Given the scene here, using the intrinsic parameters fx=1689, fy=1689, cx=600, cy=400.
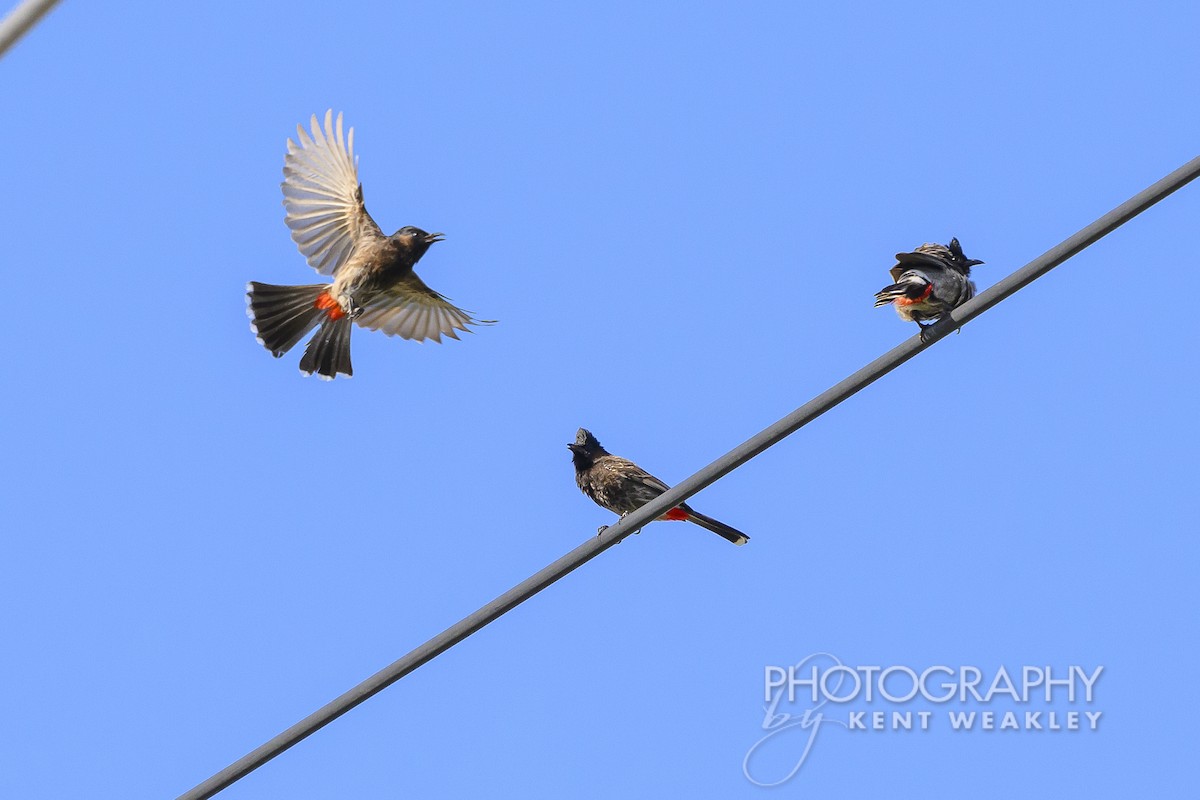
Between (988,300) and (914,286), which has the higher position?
(914,286)

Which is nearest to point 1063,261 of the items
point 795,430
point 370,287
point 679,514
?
point 795,430

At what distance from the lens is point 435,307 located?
12148 millimetres

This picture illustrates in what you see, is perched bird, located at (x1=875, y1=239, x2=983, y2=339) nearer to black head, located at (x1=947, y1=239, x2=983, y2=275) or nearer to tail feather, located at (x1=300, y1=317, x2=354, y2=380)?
black head, located at (x1=947, y1=239, x2=983, y2=275)

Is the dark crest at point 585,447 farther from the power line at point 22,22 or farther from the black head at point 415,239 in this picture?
the power line at point 22,22

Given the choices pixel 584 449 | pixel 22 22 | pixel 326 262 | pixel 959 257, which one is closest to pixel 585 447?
pixel 584 449

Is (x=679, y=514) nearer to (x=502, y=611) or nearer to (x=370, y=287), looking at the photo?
(x=370, y=287)

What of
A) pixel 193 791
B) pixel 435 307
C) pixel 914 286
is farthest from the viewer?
pixel 435 307

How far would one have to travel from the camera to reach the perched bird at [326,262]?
451 inches

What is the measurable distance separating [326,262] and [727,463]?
20.8 ft

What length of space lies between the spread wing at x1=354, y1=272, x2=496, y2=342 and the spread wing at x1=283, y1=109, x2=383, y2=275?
0.49 m

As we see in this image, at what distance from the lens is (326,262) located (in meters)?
11.8

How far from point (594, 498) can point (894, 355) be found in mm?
5688

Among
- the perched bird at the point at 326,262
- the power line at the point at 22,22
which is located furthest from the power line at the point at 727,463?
the perched bird at the point at 326,262

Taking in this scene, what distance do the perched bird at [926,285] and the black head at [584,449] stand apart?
3627 millimetres
